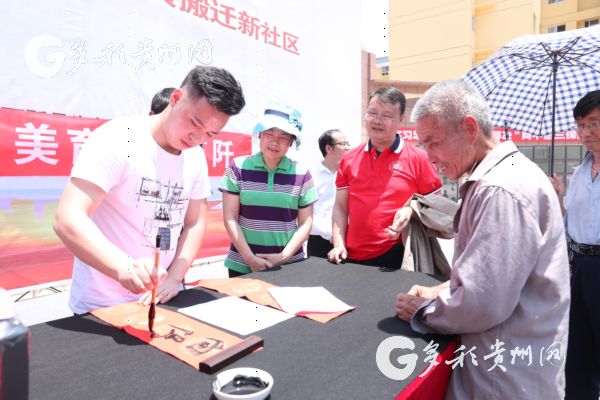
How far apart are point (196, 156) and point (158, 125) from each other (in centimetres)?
18

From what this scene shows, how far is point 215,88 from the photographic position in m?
1.12

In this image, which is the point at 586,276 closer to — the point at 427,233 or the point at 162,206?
the point at 427,233

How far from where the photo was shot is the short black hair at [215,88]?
3.68ft

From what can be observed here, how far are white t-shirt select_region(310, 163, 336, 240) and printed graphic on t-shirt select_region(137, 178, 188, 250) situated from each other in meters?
1.52

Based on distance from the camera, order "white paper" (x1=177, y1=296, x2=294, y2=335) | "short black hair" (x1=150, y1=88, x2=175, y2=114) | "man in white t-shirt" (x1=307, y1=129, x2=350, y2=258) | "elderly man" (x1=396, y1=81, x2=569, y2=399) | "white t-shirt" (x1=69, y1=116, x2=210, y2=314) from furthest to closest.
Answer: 1. "man in white t-shirt" (x1=307, y1=129, x2=350, y2=258)
2. "short black hair" (x1=150, y1=88, x2=175, y2=114)
3. "white t-shirt" (x1=69, y1=116, x2=210, y2=314)
4. "white paper" (x1=177, y1=296, x2=294, y2=335)
5. "elderly man" (x1=396, y1=81, x2=569, y2=399)

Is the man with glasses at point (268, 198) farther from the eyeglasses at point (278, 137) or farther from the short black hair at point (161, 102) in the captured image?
the short black hair at point (161, 102)

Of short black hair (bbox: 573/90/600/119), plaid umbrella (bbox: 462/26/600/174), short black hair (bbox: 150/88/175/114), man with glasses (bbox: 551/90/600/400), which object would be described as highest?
plaid umbrella (bbox: 462/26/600/174)

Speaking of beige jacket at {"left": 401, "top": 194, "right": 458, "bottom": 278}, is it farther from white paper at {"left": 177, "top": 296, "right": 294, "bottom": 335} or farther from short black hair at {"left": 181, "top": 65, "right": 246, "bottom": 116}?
short black hair at {"left": 181, "top": 65, "right": 246, "bottom": 116}

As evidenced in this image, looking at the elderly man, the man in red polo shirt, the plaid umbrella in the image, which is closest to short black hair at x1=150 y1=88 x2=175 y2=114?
the man in red polo shirt

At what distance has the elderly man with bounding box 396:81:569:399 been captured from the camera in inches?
34.1

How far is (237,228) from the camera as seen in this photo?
1.78m

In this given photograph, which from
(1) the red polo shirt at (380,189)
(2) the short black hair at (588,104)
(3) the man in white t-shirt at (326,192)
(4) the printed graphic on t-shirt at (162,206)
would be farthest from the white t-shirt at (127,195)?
(2) the short black hair at (588,104)

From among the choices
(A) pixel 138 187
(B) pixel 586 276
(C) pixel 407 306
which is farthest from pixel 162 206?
(B) pixel 586 276

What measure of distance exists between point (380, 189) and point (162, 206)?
3.37ft
